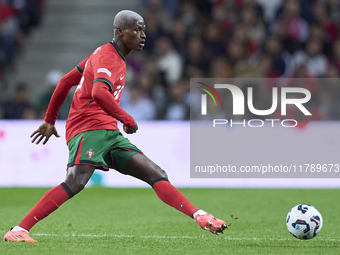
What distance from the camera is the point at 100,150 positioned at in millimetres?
5801

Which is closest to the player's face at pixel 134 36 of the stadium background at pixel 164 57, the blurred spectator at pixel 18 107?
the stadium background at pixel 164 57

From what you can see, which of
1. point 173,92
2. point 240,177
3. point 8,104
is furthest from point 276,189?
point 8,104

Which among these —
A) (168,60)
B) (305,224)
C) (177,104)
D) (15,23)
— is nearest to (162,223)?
(305,224)

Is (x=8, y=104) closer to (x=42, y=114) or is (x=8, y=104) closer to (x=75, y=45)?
(x=42, y=114)

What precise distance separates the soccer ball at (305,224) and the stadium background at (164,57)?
595cm

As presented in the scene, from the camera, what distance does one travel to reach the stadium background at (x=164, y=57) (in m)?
12.0

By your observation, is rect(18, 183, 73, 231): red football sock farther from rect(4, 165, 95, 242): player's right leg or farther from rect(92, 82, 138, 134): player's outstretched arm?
rect(92, 82, 138, 134): player's outstretched arm

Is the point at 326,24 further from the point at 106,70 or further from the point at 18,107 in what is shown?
the point at 106,70

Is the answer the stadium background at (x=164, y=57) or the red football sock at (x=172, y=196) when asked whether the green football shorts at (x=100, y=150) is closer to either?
the red football sock at (x=172, y=196)

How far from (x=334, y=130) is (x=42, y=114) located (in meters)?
5.56

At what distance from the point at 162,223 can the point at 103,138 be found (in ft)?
6.63

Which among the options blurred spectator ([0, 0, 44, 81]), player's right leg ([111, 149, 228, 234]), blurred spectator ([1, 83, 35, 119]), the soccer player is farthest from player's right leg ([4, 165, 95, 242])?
blurred spectator ([0, 0, 44, 81])

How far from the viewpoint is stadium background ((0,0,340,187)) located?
39.5 ft

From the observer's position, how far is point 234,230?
6918mm
